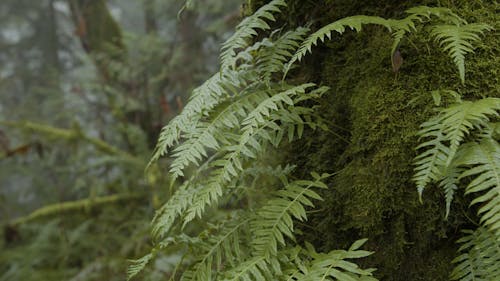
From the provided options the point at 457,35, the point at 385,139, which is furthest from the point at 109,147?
the point at 457,35

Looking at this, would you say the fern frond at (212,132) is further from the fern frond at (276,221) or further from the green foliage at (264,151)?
the fern frond at (276,221)

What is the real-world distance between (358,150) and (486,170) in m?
0.55

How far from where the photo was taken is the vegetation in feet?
5.09

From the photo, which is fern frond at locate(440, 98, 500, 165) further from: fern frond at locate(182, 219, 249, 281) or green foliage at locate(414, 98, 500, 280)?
fern frond at locate(182, 219, 249, 281)

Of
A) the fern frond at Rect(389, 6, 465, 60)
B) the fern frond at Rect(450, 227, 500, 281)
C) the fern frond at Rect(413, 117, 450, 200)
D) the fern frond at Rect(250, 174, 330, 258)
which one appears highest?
the fern frond at Rect(389, 6, 465, 60)

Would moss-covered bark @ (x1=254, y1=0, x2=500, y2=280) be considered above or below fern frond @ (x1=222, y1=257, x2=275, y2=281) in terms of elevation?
above

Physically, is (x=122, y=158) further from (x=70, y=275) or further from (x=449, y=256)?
(x=449, y=256)

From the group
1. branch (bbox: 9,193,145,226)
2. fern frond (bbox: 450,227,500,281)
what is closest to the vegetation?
fern frond (bbox: 450,227,500,281)

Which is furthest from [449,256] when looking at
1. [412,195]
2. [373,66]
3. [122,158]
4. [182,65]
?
[182,65]

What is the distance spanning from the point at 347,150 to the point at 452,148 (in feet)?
1.98

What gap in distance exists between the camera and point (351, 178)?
1884 millimetres

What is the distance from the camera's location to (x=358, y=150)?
1879 millimetres

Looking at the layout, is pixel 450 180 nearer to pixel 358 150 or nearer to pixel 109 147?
pixel 358 150

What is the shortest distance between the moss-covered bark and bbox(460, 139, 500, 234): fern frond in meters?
0.21
